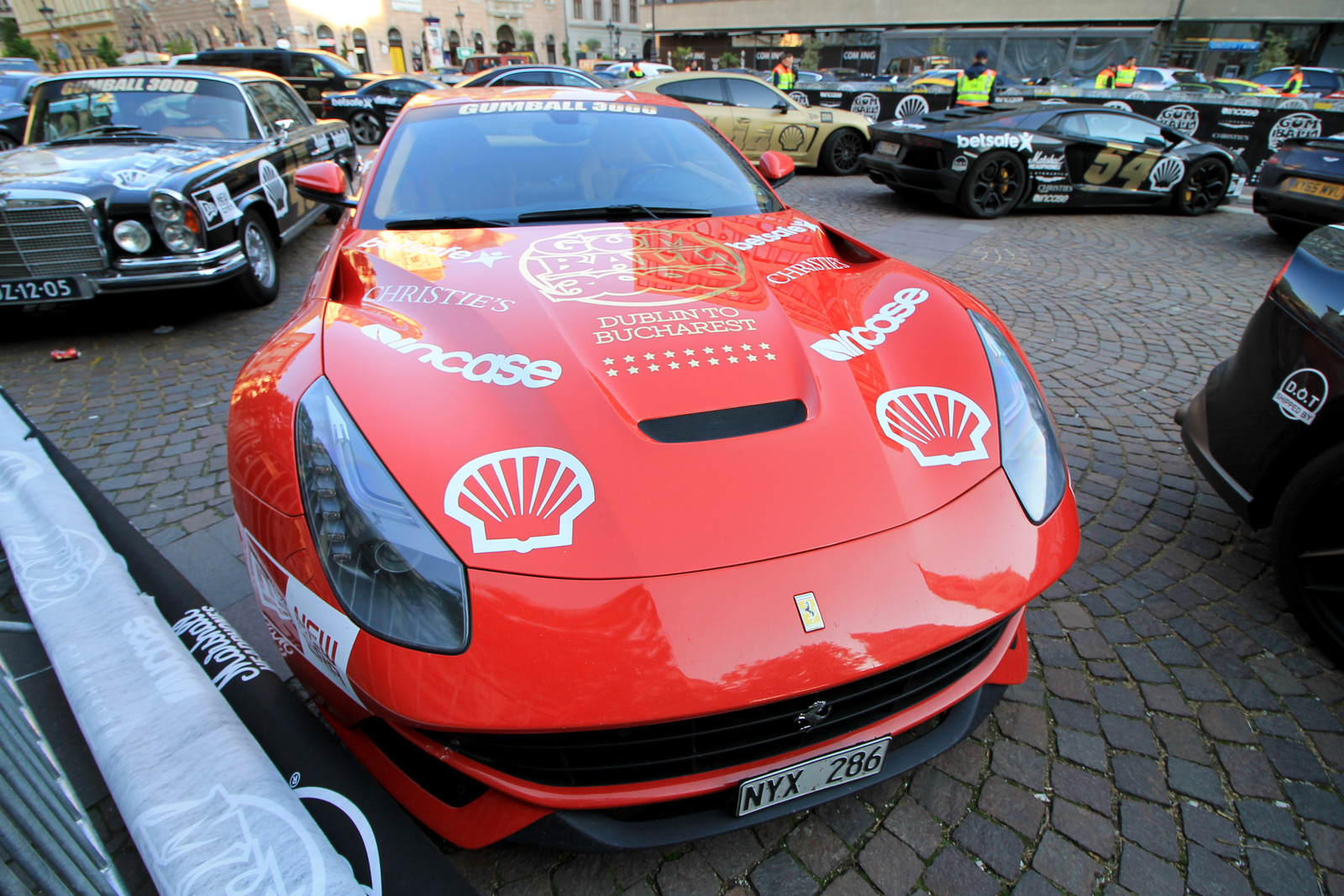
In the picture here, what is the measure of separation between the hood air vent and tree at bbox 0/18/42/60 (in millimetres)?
49961

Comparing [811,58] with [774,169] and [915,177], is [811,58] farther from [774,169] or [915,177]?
[774,169]

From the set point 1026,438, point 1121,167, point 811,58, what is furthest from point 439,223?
point 811,58

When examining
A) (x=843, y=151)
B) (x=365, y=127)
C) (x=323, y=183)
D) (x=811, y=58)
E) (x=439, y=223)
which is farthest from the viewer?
(x=811, y=58)

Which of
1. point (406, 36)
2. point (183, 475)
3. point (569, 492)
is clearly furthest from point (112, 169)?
point (406, 36)

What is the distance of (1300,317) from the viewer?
7.00 feet

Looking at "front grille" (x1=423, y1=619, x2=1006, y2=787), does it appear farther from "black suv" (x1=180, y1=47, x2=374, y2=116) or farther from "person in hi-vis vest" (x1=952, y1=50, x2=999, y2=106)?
"black suv" (x1=180, y1=47, x2=374, y2=116)

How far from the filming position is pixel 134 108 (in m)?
4.86

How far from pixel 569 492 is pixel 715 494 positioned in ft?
0.96

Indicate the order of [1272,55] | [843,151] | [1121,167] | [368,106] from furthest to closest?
[1272,55] → [368,106] → [843,151] → [1121,167]

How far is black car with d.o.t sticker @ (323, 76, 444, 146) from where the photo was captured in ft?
42.3

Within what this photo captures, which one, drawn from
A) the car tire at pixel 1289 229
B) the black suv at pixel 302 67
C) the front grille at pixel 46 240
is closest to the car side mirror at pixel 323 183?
the front grille at pixel 46 240

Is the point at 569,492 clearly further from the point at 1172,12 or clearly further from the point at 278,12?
the point at 278,12

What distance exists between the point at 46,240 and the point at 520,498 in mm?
4334

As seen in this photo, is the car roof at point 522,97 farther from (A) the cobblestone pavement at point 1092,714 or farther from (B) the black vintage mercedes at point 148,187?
(B) the black vintage mercedes at point 148,187
